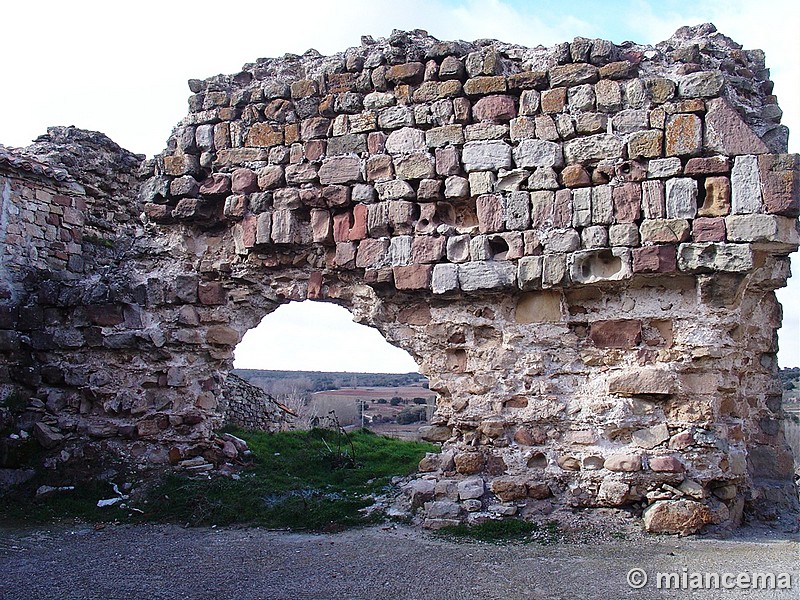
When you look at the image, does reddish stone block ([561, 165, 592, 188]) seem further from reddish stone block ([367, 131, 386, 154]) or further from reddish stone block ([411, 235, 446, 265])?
reddish stone block ([367, 131, 386, 154])

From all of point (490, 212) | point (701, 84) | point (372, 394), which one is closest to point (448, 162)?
point (490, 212)

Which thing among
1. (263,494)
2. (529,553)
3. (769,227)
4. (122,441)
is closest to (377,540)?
(529,553)

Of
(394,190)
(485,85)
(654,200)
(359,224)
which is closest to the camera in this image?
(654,200)

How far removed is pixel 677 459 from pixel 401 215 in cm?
285

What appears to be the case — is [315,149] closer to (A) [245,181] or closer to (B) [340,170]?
(B) [340,170]

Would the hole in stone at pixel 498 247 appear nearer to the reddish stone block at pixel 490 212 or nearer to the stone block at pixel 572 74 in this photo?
the reddish stone block at pixel 490 212

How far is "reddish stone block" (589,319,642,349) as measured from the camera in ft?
18.2

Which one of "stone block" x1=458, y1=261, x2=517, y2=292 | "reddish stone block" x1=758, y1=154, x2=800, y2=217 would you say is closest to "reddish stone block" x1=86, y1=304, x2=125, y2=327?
"stone block" x1=458, y1=261, x2=517, y2=292

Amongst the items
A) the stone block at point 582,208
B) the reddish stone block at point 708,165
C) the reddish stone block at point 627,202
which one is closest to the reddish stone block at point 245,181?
the stone block at point 582,208

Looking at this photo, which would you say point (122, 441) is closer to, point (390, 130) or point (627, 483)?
point (390, 130)

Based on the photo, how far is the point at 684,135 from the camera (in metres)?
5.50

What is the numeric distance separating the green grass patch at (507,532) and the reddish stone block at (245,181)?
11.3ft

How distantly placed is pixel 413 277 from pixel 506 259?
0.77 m

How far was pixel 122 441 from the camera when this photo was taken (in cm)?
697
